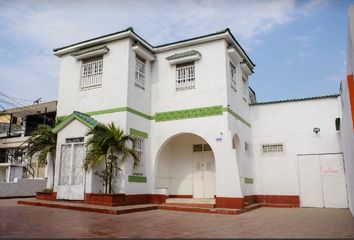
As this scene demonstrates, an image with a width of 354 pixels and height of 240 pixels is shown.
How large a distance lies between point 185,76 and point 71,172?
619 centimetres

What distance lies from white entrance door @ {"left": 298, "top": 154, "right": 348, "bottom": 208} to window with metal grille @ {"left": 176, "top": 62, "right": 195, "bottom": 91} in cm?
616

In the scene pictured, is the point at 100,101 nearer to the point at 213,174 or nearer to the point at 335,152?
the point at 213,174

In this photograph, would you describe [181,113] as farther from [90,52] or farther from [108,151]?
[90,52]

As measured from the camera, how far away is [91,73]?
14328 millimetres

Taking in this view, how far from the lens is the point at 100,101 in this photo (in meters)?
13.6

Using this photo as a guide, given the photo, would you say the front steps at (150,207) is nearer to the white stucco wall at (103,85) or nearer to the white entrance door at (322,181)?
the white entrance door at (322,181)

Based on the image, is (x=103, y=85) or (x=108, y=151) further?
(x=103, y=85)

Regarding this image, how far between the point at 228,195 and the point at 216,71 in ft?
16.6

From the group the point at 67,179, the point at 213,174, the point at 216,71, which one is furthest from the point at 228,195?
the point at 67,179

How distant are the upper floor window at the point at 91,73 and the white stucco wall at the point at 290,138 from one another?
795 centimetres

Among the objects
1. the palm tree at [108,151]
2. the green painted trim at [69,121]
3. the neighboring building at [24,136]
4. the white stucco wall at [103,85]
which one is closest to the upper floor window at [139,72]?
the white stucco wall at [103,85]

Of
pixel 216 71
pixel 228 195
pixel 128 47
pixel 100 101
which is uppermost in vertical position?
pixel 128 47

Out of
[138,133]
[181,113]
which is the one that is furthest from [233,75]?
[138,133]

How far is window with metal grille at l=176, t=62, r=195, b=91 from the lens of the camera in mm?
14008
